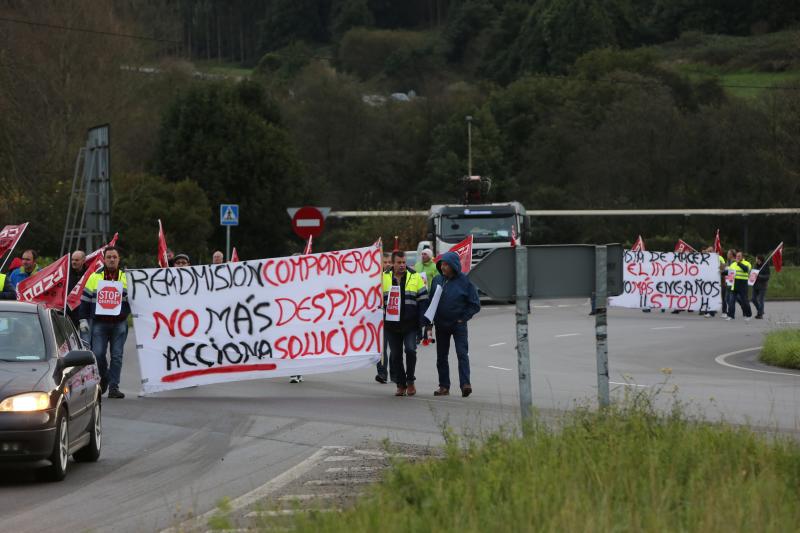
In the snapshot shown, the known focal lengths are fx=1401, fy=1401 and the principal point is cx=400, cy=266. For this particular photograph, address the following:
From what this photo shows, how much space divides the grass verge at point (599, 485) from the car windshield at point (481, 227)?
35235 mm

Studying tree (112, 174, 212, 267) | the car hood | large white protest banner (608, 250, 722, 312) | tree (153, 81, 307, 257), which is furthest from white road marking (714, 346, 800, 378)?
tree (153, 81, 307, 257)

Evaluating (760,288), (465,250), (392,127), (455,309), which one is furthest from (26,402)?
(392,127)

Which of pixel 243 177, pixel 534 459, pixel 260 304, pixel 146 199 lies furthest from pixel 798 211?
pixel 534 459

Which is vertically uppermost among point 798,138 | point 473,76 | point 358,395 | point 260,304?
point 473,76

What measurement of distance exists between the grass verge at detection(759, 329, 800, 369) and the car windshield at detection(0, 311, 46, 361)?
1463 cm

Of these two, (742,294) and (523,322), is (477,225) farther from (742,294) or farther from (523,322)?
(523,322)

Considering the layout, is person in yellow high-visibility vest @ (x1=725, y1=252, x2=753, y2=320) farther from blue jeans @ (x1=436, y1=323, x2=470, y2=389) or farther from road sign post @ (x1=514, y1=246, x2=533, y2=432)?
road sign post @ (x1=514, y1=246, x2=533, y2=432)

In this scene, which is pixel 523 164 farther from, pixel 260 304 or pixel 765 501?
pixel 765 501

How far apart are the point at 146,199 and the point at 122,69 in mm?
5339

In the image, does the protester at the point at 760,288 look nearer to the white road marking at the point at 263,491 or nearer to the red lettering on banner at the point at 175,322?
the red lettering on banner at the point at 175,322

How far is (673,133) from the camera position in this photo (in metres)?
82.4

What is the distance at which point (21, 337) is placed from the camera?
37.8 feet

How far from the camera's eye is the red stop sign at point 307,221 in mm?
28359

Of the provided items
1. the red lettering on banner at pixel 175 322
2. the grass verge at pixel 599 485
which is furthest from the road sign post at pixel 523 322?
the red lettering on banner at pixel 175 322
